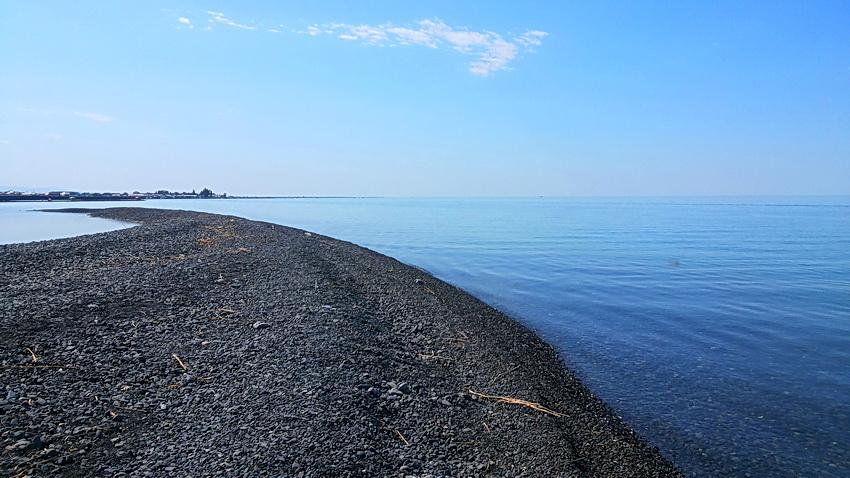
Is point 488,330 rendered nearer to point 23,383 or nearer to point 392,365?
point 392,365

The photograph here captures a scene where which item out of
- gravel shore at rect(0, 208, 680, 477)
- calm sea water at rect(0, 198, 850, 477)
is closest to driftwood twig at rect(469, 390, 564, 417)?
gravel shore at rect(0, 208, 680, 477)

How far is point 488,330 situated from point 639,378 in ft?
10.5

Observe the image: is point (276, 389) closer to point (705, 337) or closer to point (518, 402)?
point (518, 402)

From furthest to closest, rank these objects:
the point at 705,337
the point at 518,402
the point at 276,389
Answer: the point at 705,337
the point at 518,402
the point at 276,389

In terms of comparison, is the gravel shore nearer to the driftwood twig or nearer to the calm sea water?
the driftwood twig

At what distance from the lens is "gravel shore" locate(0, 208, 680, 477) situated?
456 cm

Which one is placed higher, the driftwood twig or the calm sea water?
the driftwood twig

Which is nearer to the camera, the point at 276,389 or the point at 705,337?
the point at 276,389

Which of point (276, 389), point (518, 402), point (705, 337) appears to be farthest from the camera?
point (705, 337)

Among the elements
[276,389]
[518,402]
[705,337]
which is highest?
[276,389]

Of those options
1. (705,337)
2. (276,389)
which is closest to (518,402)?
(276,389)

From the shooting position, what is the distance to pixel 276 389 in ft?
19.3

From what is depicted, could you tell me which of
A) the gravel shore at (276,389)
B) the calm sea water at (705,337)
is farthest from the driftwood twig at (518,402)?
the calm sea water at (705,337)

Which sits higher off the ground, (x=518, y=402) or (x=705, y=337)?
(x=518, y=402)
